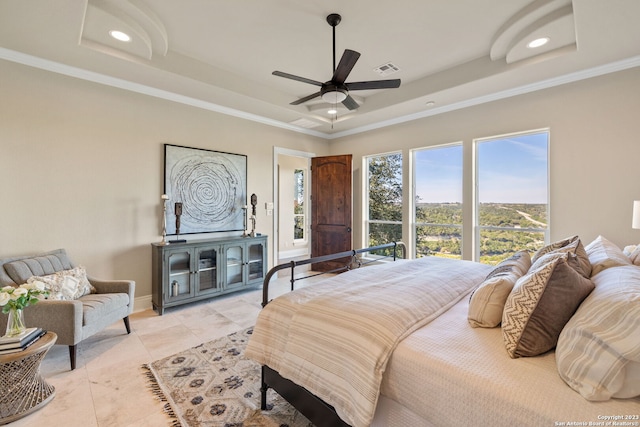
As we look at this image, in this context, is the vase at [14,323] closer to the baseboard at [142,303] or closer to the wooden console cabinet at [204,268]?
the wooden console cabinet at [204,268]

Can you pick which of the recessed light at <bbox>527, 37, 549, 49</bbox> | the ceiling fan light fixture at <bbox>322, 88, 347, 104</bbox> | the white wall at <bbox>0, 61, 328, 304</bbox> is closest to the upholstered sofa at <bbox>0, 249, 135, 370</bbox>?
the white wall at <bbox>0, 61, 328, 304</bbox>

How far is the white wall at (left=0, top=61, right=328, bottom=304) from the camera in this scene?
2.86 meters

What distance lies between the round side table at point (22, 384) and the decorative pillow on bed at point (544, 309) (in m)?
2.78

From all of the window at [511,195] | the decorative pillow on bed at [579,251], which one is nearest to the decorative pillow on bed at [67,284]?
the decorative pillow on bed at [579,251]

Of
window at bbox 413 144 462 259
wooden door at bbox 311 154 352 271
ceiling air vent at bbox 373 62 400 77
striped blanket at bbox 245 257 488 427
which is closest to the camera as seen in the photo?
striped blanket at bbox 245 257 488 427

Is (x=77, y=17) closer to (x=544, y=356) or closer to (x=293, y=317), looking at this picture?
(x=293, y=317)

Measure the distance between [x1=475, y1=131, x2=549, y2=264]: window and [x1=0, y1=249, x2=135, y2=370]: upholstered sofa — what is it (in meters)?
4.43

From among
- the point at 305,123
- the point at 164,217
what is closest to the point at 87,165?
the point at 164,217

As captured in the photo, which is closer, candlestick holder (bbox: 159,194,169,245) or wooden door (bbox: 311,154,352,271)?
candlestick holder (bbox: 159,194,169,245)

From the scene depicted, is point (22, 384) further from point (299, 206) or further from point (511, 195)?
point (299, 206)

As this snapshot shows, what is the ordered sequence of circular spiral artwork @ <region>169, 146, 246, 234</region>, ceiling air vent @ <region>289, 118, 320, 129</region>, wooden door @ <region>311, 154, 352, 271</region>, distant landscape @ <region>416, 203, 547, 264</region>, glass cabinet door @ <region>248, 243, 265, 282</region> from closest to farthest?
distant landscape @ <region>416, 203, 547, 264</region>
circular spiral artwork @ <region>169, 146, 246, 234</region>
glass cabinet door @ <region>248, 243, 265, 282</region>
ceiling air vent @ <region>289, 118, 320, 129</region>
wooden door @ <region>311, 154, 352, 271</region>

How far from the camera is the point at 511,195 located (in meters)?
3.76

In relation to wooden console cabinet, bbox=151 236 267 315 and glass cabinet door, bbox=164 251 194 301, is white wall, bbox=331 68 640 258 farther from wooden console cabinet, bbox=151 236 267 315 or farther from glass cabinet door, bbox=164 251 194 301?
glass cabinet door, bbox=164 251 194 301

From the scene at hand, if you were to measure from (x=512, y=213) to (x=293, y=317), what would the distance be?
11.3 feet
